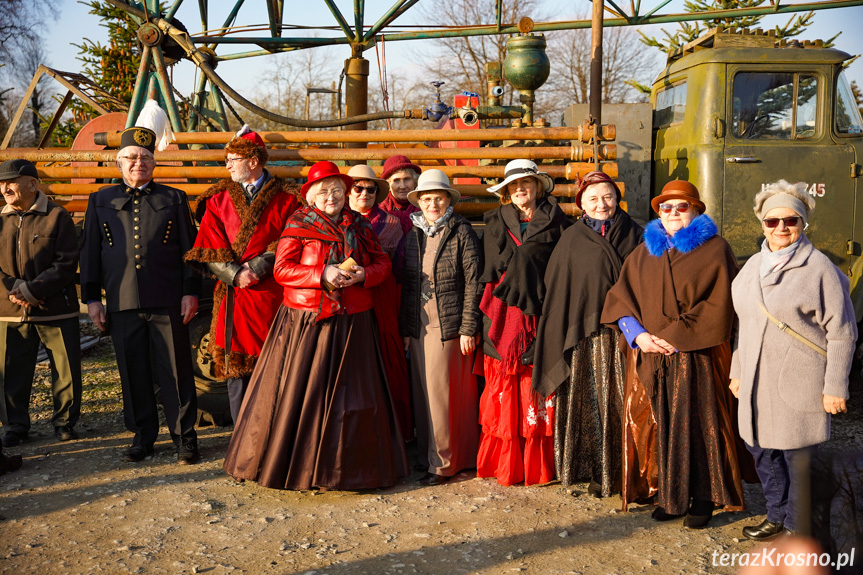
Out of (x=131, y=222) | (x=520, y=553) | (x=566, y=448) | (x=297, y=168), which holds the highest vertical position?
(x=297, y=168)

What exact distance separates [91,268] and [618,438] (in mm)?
3232

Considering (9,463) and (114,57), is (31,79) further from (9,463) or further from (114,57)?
(9,463)

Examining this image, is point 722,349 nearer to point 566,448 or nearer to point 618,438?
point 618,438

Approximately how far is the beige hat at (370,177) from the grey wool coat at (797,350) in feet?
7.33

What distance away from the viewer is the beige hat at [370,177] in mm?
4508

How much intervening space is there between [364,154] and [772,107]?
286cm

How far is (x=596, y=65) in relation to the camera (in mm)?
5473

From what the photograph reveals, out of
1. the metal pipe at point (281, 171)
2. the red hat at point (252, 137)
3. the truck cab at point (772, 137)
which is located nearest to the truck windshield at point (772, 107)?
the truck cab at point (772, 137)

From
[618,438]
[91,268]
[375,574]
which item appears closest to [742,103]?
[618,438]

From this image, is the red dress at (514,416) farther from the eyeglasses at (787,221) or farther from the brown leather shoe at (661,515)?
the eyeglasses at (787,221)

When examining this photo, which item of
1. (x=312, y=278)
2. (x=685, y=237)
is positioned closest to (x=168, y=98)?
(x=312, y=278)

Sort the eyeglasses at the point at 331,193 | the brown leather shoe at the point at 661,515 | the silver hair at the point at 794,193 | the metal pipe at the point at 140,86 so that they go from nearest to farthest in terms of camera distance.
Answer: the silver hair at the point at 794,193 → the brown leather shoe at the point at 661,515 → the eyeglasses at the point at 331,193 → the metal pipe at the point at 140,86

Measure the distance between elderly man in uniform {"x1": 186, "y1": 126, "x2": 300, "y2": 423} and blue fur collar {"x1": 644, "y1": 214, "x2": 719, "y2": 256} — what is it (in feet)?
6.98

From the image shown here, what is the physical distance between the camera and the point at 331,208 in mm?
4078
